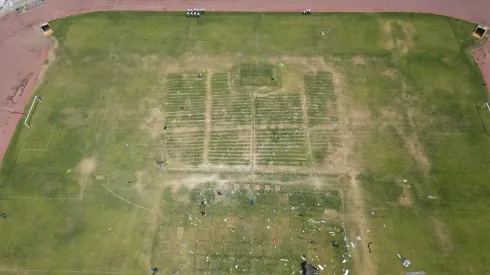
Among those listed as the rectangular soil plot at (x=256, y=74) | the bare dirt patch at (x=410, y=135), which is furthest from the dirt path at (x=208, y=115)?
the bare dirt patch at (x=410, y=135)

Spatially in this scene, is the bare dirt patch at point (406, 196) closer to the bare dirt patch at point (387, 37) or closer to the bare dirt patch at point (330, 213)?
the bare dirt patch at point (330, 213)

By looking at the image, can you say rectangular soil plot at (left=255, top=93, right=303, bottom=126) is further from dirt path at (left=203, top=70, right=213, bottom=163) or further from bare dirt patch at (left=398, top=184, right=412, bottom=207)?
bare dirt patch at (left=398, top=184, right=412, bottom=207)

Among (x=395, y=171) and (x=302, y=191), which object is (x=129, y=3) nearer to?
(x=302, y=191)

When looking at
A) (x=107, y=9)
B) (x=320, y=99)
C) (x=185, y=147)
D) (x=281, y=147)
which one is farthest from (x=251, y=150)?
(x=107, y=9)

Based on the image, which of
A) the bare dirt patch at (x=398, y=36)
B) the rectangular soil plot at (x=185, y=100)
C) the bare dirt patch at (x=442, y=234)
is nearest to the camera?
the bare dirt patch at (x=442, y=234)

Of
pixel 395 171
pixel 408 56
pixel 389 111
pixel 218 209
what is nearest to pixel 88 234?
pixel 218 209

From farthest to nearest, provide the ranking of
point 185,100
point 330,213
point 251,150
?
point 185,100, point 251,150, point 330,213

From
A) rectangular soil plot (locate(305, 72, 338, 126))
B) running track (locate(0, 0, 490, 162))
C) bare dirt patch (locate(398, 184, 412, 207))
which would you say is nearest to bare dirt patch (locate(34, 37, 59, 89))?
running track (locate(0, 0, 490, 162))

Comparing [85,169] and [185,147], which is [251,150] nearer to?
[185,147]
